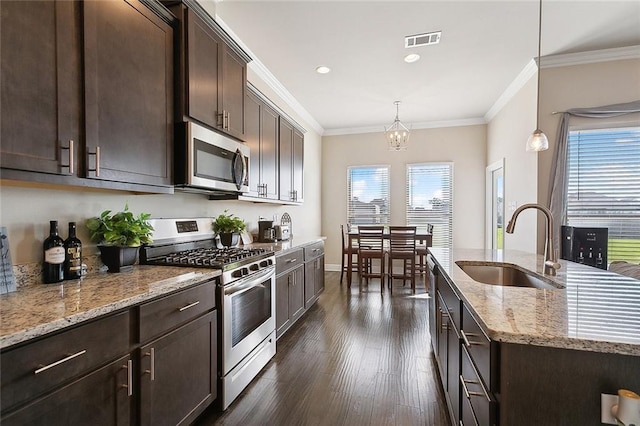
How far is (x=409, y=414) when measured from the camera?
1837 mm

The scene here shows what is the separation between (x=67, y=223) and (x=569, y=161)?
467cm

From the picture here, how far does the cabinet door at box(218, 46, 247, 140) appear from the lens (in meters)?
2.27

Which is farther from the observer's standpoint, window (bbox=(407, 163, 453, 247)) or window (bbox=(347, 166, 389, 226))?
window (bbox=(347, 166, 389, 226))

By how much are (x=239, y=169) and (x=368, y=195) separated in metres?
4.08

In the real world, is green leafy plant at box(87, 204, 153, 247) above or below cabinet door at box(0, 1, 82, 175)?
below

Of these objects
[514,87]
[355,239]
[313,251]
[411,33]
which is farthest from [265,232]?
[514,87]

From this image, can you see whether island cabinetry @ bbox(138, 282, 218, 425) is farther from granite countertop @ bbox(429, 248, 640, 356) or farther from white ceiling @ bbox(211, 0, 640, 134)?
white ceiling @ bbox(211, 0, 640, 134)

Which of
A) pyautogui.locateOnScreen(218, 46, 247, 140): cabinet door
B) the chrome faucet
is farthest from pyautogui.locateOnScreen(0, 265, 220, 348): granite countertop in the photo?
the chrome faucet

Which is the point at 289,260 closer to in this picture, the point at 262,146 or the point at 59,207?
the point at 262,146

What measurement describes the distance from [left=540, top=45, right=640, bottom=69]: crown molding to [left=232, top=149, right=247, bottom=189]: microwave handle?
11.9ft

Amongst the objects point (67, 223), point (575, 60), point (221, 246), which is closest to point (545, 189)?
point (575, 60)

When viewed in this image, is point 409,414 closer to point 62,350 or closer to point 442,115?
point 62,350

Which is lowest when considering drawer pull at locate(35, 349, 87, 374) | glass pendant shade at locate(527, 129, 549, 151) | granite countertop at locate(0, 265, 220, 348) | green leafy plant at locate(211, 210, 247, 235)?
drawer pull at locate(35, 349, 87, 374)

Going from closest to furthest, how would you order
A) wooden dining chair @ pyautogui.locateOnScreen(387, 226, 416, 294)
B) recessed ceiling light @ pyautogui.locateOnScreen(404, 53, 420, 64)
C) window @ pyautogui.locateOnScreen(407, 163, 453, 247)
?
recessed ceiling light @ pyautogui.locateOnScreen(404, 53, 420, 64), wooden dining chair @ pyautogui.locateOnScreen(387, 226, 416, 294), window @ pyautogui.locateOnScreen(407, 163, 453, 247)
